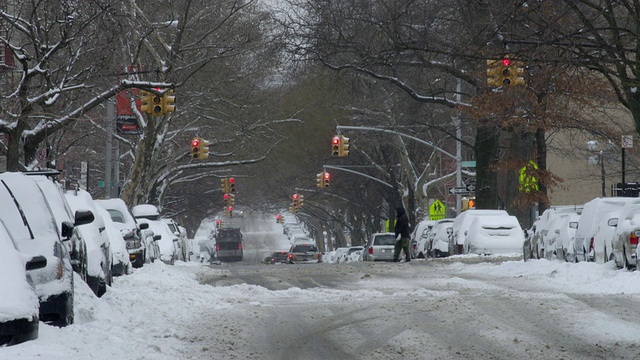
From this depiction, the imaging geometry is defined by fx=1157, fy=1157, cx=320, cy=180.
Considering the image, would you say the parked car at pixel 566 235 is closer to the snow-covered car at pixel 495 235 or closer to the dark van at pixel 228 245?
the snow-covered car at pixel 495 235

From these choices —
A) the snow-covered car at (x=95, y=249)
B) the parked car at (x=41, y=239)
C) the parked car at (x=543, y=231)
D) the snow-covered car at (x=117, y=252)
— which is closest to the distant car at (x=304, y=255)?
the parked car at (x=543, y=231)

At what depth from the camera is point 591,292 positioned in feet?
62.3

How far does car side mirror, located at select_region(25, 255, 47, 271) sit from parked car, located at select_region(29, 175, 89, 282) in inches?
165

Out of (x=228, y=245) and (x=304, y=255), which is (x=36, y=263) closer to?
(x=304, y=255)

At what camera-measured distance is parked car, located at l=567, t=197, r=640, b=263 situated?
2469cm

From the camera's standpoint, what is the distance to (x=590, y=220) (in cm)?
2488

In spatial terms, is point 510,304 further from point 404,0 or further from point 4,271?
point 404,0

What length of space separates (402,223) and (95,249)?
18.6 m

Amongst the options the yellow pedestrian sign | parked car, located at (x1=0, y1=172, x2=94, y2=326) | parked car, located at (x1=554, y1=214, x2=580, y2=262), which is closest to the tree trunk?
parked car, located at (x1=554, y1=214, x2=580, y2=262)

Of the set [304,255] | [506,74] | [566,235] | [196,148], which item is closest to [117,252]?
[506,74]

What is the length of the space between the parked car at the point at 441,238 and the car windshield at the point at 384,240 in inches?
154

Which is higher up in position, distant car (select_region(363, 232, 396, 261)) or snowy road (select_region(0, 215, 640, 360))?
distant car (select_region(363, 232, 396, 261))

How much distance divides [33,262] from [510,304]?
25.7 feet

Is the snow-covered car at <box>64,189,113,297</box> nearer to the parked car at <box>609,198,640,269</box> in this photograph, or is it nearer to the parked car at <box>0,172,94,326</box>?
the parked car at <box>0,172,94,326</box>
